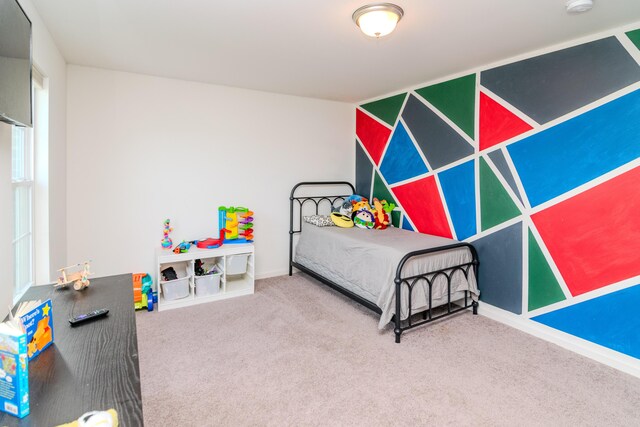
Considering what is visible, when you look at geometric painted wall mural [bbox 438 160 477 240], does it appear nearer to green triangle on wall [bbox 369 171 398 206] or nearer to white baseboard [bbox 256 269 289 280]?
green triangle on wall [bbox 369 171 398 206]

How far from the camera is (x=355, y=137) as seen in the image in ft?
15.8

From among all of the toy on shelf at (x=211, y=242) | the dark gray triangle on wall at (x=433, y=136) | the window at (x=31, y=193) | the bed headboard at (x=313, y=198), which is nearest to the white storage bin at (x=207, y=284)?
the toy on shelf at (x=211, y=242)

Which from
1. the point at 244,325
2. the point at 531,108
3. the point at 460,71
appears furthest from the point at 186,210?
the point at 531,108

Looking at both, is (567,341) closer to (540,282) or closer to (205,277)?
(540,282)

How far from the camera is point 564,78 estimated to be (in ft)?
8.59

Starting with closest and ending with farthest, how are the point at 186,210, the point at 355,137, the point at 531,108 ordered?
the point at 531,108
the point at 186,210
the point at 355,137

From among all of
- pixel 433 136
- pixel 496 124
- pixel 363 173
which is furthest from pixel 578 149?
pixel 363 173

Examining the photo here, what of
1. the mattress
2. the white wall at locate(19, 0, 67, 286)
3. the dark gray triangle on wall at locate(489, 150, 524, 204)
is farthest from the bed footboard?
the white wall at locate(19, 0, 67, 286)

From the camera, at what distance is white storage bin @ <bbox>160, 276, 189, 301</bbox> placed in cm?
336

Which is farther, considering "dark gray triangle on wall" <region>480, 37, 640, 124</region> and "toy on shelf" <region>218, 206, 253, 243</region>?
"toy on shelf" <region>218, 206, 253, 243</region>

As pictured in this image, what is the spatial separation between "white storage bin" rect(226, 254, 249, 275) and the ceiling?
1833 mm

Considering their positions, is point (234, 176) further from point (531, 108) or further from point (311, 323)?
point (531, 108)

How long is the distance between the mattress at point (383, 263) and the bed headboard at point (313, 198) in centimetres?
62

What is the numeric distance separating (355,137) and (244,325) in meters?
2.93
